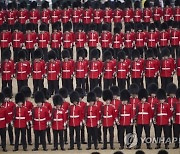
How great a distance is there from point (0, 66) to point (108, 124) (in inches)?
185

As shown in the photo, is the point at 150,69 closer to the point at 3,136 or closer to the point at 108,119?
the point at 108,119

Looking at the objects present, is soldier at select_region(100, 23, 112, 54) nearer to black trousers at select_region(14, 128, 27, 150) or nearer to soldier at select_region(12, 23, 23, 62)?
soldier at select_region(12, 23, 23, 62)

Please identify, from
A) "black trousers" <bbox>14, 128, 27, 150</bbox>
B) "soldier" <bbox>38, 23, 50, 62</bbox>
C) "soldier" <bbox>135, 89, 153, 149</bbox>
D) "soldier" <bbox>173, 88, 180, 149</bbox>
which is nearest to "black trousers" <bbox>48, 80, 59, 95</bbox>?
"soldier" <bbox>38, 23, 50, 62</bbox>

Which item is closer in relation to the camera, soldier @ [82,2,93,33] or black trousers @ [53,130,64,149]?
black trousers @ [53,130,64,149]

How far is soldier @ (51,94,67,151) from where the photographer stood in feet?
44.8

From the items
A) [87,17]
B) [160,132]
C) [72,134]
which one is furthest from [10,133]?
[87,17]

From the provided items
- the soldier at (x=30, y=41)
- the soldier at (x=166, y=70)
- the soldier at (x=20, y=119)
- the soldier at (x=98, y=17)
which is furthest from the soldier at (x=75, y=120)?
the soldier at (x=98, y=17)

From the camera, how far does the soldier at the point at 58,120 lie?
13.7 meters

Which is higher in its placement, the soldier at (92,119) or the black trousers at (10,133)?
the soldier at (92,119)

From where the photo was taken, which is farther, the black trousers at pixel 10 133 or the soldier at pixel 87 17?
the soldier at pixel 87 17

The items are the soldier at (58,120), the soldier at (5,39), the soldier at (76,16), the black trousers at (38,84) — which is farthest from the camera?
the soldier at (76,16)

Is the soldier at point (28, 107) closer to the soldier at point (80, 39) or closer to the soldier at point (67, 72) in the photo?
the soldier at point (67, 72)

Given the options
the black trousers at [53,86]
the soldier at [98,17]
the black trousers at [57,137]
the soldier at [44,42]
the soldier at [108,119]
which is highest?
the soldier at [98,17]

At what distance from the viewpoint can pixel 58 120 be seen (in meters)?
13.7
